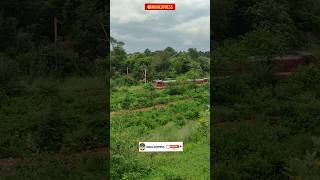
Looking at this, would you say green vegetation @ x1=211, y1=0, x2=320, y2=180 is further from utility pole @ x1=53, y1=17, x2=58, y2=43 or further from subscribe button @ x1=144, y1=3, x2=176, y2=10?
utility pole @ x1=53, y1=17, x2=58, y2=43

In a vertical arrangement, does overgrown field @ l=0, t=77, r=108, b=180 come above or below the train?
below

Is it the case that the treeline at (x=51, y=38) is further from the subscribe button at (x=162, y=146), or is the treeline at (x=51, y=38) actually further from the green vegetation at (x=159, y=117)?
the subscribe button at (x=162, y=146)

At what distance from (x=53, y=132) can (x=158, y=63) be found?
5.79 meters

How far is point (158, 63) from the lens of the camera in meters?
5.98

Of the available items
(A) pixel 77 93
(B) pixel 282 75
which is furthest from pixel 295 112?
(A) pixel 77 93

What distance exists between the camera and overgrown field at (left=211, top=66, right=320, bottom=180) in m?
8.84

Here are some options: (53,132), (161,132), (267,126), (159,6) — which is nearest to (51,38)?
(53,132)

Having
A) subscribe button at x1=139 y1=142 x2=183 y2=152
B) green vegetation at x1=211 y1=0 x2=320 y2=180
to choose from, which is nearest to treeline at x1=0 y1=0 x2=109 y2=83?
green vegetation at x1=211 y1=0 x2=320 y2=180

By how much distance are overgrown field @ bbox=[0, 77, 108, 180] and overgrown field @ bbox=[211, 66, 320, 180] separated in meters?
2.32

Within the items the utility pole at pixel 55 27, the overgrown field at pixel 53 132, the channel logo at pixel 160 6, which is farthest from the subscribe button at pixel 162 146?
the utility pole at pixel 55 27

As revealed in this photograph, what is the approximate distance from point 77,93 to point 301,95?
6283mm

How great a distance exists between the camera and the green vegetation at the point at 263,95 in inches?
357

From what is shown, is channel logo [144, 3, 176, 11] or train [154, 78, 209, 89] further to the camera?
train [154, 78, 209, 89]

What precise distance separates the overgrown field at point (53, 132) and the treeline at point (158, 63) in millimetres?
2861
